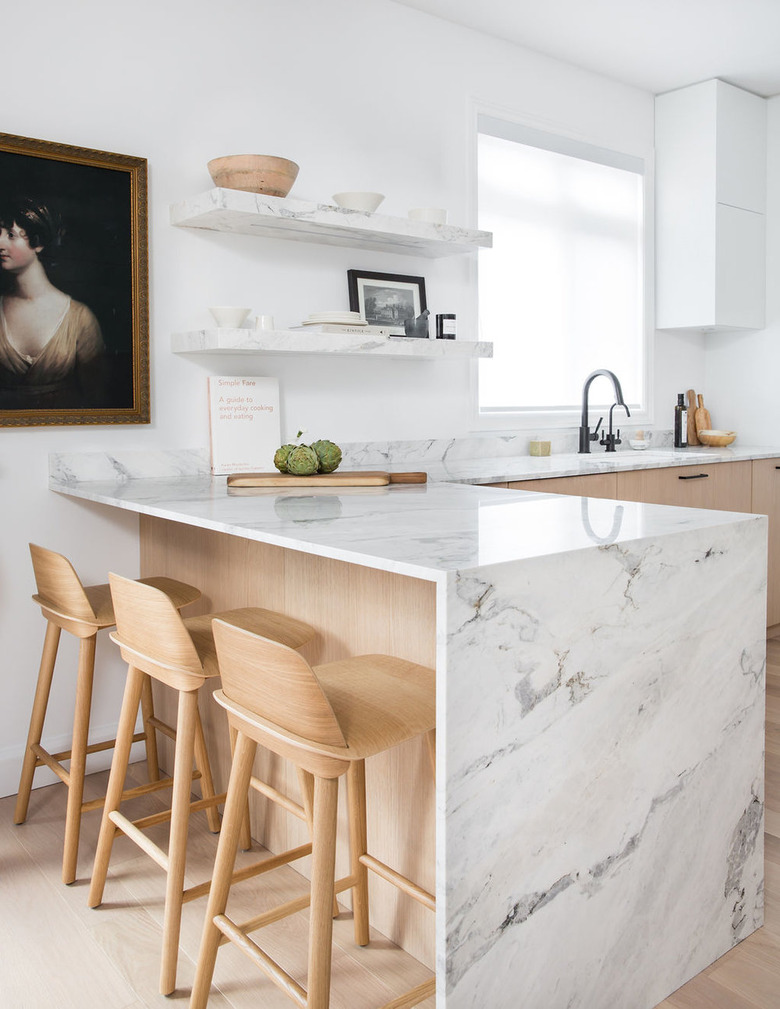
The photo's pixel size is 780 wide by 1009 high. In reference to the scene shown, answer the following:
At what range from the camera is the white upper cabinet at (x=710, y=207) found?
165 inches

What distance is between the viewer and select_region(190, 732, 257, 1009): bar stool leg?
154 centimetres

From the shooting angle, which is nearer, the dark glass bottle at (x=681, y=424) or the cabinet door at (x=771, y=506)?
the cabinet door at (x=771, y=506)

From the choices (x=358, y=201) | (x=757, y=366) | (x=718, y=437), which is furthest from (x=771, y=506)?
(x=358, y=201)

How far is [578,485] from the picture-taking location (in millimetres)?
3209

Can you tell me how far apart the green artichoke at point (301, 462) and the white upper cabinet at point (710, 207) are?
2530 mm

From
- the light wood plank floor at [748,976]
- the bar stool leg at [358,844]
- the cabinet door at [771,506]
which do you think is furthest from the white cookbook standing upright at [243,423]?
the cabinet door at [771,506]

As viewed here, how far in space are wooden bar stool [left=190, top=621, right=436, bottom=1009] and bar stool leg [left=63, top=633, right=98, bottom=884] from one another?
641 millimetres

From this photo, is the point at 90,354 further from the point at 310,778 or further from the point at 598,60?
the point at 598,60

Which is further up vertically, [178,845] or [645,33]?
[645,33]

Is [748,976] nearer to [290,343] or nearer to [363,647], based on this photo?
[363,647]

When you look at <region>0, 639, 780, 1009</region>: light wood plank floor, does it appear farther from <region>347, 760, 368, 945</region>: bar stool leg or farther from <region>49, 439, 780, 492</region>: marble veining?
<region>49, 439, 780, 492</region>: marble veining

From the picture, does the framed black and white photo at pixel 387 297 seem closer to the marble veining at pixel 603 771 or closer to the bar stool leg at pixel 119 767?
the bar stool leg at pixel 119 767

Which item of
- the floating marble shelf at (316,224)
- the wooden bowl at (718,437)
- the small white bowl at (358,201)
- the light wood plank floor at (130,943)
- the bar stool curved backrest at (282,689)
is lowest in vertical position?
the light wood plank floor at (130,943)

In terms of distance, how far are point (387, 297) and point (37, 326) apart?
4.29 feet
